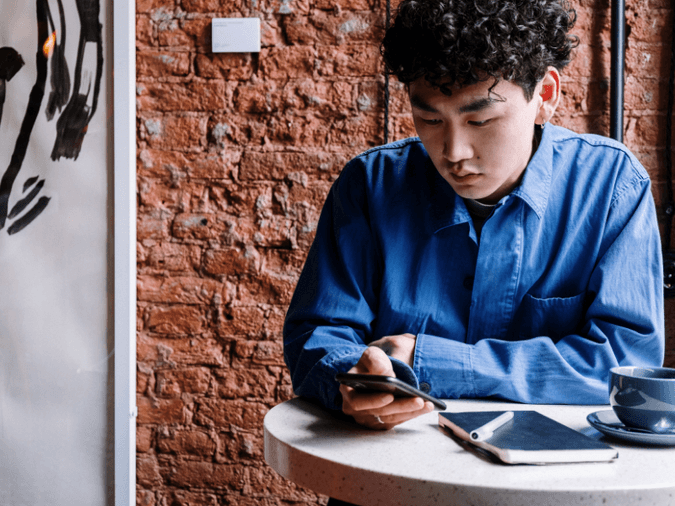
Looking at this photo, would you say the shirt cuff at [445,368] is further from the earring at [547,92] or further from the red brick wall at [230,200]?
the red brick wall at [230,200]

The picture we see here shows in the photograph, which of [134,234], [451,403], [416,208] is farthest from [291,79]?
[451,403]

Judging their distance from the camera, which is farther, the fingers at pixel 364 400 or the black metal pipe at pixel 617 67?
the black metal pipe at pixel 617 67

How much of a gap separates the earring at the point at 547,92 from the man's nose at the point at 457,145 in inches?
8.9

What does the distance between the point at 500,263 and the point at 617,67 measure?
1.02 metres

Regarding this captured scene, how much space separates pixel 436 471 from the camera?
63cm

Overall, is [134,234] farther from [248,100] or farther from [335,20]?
[335,20]

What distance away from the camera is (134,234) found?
1834 mm

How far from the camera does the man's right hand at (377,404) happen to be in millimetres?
732

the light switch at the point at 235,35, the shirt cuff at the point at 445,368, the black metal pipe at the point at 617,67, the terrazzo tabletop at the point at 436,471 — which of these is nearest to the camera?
the terrazzo tabletop at the point at 436,471

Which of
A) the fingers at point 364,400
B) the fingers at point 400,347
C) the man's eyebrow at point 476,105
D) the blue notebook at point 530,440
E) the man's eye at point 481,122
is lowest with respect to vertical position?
the blue notebook at point 530,440

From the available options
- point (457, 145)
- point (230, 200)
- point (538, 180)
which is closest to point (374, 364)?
point (457, 145)

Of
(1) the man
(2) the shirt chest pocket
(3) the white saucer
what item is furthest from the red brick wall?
(3) the white saucer

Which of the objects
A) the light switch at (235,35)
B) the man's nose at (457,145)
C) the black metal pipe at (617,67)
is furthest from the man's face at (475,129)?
the light switch at (235,35)

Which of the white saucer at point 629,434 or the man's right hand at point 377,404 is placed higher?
the man's right hand at point 377,404
